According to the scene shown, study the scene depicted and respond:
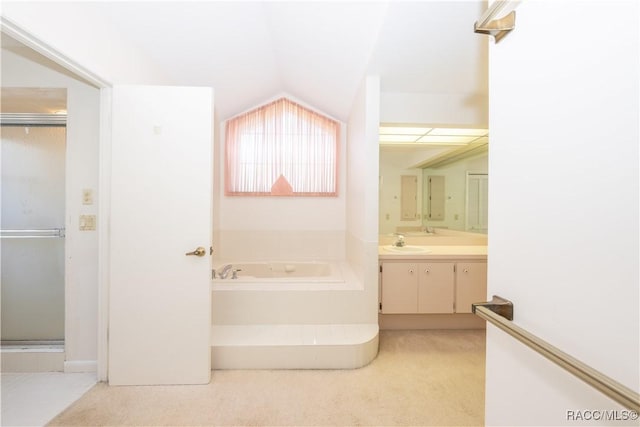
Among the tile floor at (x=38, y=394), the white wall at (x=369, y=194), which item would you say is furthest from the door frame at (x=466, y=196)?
the tile floor at (x=38, y=394)

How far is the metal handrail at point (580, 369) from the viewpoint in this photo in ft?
1.42

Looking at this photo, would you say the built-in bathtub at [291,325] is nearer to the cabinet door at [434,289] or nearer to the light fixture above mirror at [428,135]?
the cabinet door at [434,289]

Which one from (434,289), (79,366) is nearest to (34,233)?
(79,366)

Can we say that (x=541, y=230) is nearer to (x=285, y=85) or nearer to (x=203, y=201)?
(x=203, y=201)

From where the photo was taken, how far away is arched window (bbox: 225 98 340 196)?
352cm

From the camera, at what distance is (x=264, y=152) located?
3.52 metres

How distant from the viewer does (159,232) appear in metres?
1.84

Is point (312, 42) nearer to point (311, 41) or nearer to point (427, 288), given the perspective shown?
point (311, 41)

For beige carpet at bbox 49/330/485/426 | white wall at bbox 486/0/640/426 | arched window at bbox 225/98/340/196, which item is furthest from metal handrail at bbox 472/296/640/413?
arched window at bbox 225/98/340/196

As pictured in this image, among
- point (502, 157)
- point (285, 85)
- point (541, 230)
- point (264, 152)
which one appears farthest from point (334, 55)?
point (541, 230)

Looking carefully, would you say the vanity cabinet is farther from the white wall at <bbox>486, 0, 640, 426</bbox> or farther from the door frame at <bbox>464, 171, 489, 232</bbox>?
the white wall at <bbox>486, 0, 640, 426</bbox>

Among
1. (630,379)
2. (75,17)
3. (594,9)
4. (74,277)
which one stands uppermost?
(75,17)

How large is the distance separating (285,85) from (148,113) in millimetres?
1903

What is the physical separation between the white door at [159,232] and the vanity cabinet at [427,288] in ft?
5.39
